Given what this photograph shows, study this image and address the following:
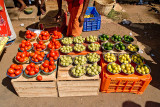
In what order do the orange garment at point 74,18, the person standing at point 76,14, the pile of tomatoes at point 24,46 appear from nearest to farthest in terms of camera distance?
the pile of tomatoes at point 24,46 < the person standing at point 76,14 < the orange garment at point 74,18

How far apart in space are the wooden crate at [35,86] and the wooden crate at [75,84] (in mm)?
Answer: 195

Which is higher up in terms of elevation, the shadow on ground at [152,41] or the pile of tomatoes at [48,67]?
the pile of tomatoes at [48,67]

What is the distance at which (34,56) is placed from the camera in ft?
12.6

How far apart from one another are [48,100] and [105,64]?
2146 millimetres

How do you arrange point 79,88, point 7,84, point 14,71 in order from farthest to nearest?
point 7,84 < point 79,88 < point 14,71

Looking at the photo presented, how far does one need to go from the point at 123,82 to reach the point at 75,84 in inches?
57.8

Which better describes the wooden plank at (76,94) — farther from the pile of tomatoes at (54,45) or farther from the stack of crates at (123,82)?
the pile of tomatoes at (54,45)

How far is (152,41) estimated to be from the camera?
6.55 metres

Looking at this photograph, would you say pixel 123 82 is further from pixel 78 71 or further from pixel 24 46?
pixel 24 46

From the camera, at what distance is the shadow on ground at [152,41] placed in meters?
4.92

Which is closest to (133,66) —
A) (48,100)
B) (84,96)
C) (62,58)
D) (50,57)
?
(84,96)

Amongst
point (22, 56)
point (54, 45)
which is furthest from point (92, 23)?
point (22, 56)

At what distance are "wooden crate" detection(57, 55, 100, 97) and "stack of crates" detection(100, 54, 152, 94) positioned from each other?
0.31 meters

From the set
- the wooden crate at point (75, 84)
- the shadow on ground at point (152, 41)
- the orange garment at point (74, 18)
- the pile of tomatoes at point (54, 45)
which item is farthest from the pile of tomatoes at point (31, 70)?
the shadow on ground at point (152, 41)
